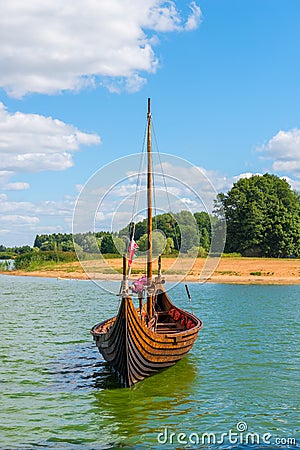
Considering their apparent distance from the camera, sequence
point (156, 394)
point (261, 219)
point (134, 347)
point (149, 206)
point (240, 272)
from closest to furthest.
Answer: point (134, 347)
point (156, 394)
point (149, 206)
point (240, 272)
point (261, 219)

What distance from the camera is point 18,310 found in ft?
124

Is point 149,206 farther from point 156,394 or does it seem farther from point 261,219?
point 261,219

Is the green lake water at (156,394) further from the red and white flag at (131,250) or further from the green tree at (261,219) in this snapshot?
the green tree at (261,219)

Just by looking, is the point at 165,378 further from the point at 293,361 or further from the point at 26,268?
the point at 26,268

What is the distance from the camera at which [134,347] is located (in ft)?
51.2

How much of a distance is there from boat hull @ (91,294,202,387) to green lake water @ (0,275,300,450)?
45 centimetres

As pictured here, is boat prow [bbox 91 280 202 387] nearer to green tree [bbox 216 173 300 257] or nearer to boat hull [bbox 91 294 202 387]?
boat hull [bbox 91 294 202 387]

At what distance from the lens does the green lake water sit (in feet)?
41.9

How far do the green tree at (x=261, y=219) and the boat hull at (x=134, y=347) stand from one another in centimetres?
6070

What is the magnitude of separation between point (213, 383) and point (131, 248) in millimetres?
4714

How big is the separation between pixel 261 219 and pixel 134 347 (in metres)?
64.0

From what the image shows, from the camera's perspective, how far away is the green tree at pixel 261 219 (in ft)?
252

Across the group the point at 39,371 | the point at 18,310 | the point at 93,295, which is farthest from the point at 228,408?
the point at 93,295

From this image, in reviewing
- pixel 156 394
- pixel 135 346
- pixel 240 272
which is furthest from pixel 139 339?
pixel 240 272
